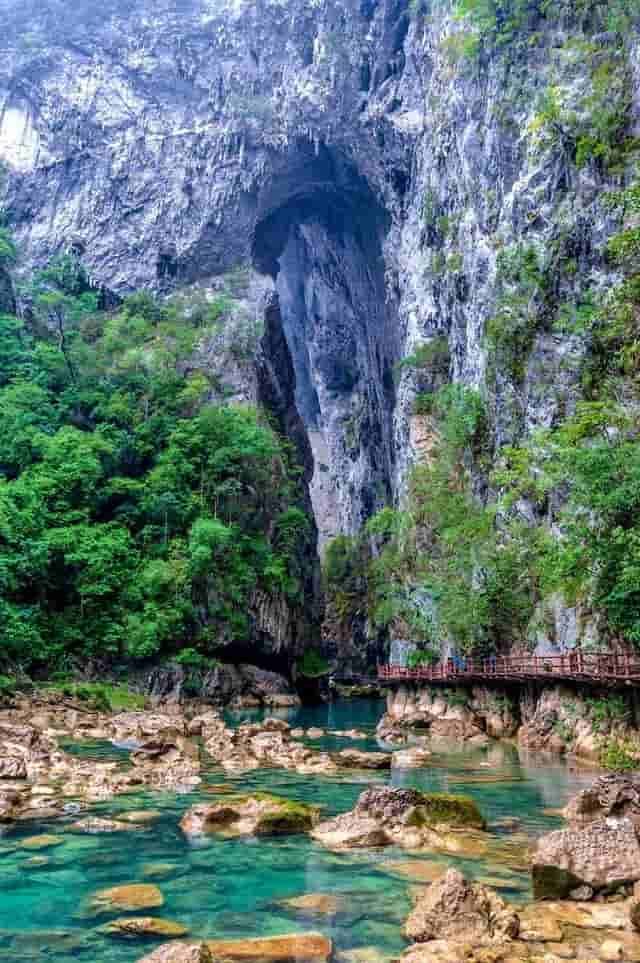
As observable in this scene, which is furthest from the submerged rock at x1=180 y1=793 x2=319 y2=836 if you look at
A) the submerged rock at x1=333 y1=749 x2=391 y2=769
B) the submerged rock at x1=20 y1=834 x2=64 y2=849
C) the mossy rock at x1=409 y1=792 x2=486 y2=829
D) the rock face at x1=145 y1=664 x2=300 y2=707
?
the rock face at x1=145 y1=664 x2=300 y2=707

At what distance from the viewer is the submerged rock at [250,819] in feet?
28.7

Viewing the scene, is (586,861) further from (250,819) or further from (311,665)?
(311,665)

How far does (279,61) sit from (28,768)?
51033 millimetres

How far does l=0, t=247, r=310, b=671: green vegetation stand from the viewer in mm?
30312

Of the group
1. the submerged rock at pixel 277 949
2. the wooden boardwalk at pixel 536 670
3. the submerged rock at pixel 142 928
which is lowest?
the submerged rock at pixel 142 928

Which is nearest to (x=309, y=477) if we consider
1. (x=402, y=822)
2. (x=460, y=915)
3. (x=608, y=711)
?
(x=608, y=711)

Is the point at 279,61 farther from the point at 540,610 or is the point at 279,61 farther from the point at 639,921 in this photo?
the point at 639,921

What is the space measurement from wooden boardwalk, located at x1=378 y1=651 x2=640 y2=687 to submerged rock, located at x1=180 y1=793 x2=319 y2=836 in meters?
7.79

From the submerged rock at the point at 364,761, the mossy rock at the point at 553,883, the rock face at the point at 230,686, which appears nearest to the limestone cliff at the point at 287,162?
the rock face at the point at 230,686

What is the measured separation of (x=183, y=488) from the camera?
36625mm

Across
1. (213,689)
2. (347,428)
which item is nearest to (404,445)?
(213,689)

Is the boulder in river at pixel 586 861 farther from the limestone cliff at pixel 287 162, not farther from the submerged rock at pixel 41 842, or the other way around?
the limestone cliff at pixel 287 162

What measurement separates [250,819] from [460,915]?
4154mm

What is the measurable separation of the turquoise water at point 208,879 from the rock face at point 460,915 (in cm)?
23
